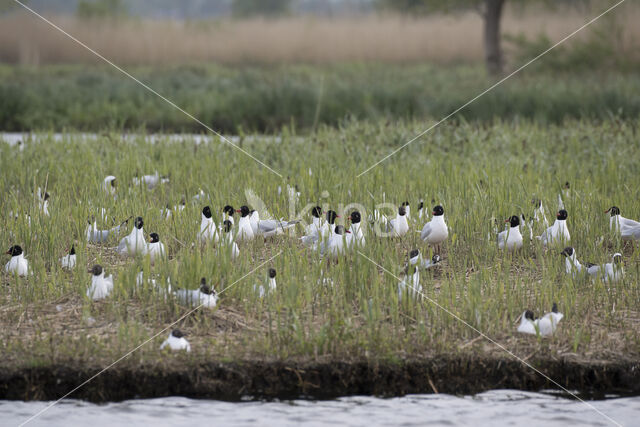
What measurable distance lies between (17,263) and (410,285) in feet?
8.95

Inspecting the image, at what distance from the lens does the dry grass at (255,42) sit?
2520 cm

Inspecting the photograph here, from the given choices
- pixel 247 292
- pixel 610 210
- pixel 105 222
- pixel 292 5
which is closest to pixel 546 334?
pixel 247 292

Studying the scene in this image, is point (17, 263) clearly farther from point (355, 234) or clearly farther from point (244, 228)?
point (355, 234)

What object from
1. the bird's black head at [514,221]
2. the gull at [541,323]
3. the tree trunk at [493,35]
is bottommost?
the gull at [541,323]

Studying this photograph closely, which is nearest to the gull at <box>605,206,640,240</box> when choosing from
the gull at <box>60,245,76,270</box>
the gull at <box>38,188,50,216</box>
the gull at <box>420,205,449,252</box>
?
the gull at <box>420,205,449,252</box>

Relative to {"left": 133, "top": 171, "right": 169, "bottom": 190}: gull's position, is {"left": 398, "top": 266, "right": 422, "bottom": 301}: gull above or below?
below

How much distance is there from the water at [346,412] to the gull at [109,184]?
3836mm

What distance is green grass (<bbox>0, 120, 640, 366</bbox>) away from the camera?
16.8ft

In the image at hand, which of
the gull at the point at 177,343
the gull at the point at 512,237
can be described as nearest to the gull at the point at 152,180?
the gull at the point at 512,237

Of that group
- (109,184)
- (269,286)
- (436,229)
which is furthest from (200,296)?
(109,184)

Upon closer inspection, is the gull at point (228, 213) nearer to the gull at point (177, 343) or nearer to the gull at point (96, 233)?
the gull at point (96, 233)

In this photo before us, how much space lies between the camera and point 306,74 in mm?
22469

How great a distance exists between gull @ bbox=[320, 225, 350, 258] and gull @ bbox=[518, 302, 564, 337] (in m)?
1.49
